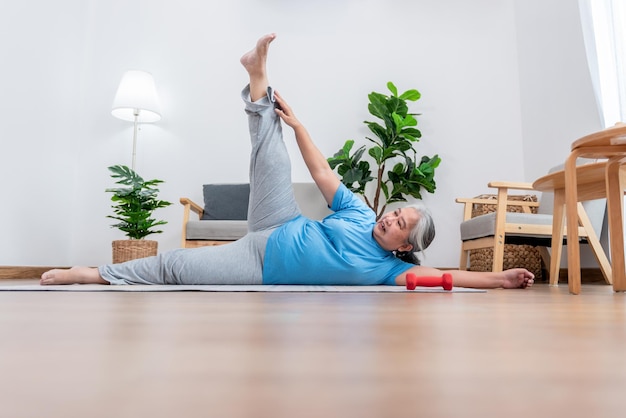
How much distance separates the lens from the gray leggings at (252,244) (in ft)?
5.20

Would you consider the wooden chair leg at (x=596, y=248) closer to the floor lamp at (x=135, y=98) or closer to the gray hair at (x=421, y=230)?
the gray hair at (x=421, y=230)

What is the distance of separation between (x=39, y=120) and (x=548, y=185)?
3201mm

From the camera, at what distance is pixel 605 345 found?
0.32 meters

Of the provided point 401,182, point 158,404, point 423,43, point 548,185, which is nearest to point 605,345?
point 158,404

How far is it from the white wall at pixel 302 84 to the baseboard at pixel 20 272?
454mm

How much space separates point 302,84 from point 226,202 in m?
1.28

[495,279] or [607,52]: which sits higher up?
[607,52]

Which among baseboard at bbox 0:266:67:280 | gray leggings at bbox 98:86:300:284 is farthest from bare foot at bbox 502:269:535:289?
baseboard at bbox 0:266:67:280

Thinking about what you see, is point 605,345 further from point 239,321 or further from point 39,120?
point 39,120

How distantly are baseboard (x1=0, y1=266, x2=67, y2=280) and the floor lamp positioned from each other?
3.31ft

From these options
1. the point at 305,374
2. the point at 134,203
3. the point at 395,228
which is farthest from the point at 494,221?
the point at 305,374

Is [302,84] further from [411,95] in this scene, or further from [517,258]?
[517,258]

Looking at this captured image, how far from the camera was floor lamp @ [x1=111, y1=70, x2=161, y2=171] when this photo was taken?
3.57 m

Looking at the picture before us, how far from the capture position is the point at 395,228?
161 centimetres
